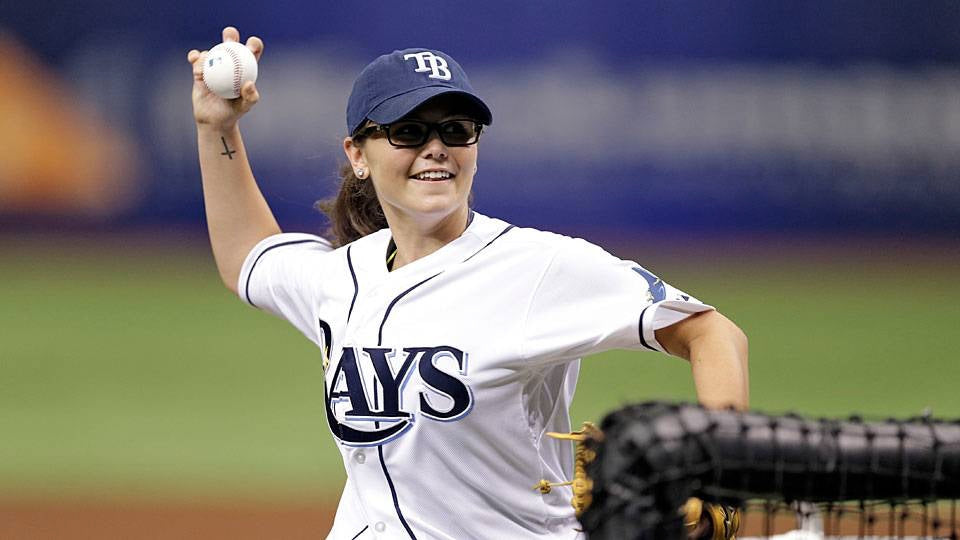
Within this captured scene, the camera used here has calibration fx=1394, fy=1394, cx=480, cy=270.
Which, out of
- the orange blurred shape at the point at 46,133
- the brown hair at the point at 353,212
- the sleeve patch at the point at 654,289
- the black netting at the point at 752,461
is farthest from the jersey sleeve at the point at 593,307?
the orange blurred shape at the point at 46,133

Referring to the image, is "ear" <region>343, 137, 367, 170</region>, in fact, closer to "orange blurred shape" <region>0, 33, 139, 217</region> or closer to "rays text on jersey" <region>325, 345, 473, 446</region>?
"rays text on jersey" <region>325, 345, 473, 446</region>

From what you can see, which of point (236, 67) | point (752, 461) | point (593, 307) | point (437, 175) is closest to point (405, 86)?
point (437, 175)

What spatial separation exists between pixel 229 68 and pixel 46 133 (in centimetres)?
905

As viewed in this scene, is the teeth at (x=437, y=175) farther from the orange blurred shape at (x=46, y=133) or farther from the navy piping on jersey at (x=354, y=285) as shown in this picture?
the orange blurred shape at (x=46, y=133)

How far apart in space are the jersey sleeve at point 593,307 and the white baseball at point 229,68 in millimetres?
1001

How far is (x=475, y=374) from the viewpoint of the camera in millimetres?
2658

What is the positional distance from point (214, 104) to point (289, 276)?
18.7 inches

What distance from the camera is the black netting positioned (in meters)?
1.60

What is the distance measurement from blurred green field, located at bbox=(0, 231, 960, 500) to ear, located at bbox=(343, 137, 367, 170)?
3.86 m

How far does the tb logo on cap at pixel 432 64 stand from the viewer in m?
2.74

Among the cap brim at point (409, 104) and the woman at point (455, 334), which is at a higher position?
the cap brim at point (409, 104)

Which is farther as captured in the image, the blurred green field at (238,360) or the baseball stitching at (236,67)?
the blurred green field at (238,360)

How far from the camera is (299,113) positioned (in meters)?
11.6

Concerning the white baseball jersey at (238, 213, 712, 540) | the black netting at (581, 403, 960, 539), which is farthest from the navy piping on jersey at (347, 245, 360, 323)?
the black netting at (581, 403, 960, 539)
